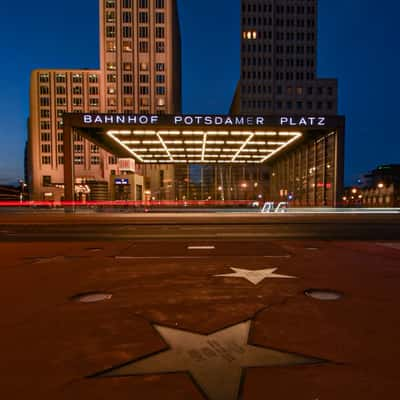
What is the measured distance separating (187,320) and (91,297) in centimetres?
198

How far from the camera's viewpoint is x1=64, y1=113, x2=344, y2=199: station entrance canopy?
26.5 metres

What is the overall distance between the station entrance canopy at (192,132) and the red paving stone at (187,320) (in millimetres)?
21965

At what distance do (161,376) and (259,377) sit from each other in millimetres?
921

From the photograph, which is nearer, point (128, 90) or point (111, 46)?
point (111, 46)

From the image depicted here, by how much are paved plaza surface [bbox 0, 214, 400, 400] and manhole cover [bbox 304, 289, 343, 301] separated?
2cm

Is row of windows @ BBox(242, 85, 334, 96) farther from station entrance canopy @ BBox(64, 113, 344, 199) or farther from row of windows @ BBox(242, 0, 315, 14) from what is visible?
station entrance canopy @ BBox(64, 113, 344, 199)

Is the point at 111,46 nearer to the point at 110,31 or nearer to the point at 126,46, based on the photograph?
the point at 110,31

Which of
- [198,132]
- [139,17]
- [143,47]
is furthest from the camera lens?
[143,47]

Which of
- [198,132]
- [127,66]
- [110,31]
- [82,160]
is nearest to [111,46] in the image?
[110,31]

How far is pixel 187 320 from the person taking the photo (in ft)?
12.0

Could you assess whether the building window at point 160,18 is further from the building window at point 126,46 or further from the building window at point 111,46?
the building window at point 111,46

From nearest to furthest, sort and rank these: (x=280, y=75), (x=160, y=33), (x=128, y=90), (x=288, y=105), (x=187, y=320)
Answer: (x=187, y=320) → (x=160, y=33) → (x=128, y=90) → (x=288, y=105) → (x=280, y=75)

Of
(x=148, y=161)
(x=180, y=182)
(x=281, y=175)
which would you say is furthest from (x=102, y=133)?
(x=180, y=182)

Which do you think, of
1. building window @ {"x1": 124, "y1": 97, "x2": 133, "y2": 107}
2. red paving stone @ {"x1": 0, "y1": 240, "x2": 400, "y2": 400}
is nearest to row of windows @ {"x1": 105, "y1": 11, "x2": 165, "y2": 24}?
building window @ {"x1": 124, "y1": 97, "x2": 133, "y2": 107}
